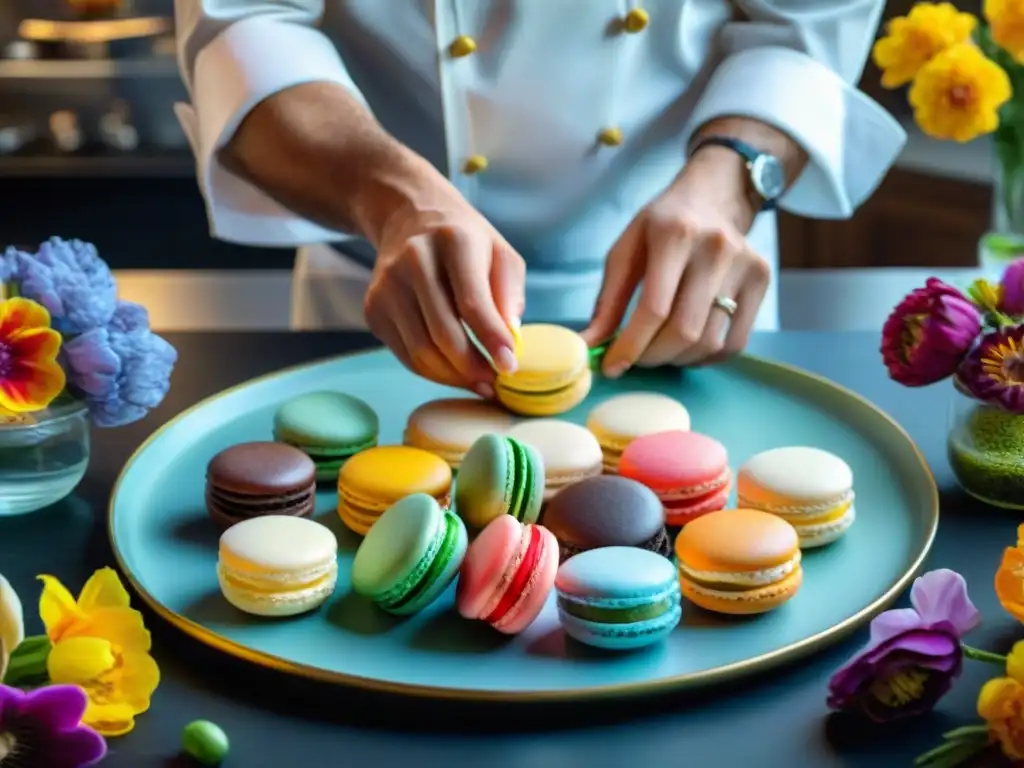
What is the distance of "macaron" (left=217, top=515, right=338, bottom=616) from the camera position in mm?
723

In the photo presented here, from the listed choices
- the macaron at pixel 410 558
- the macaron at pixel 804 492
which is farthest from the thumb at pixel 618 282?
the macaron at pixel 410 558

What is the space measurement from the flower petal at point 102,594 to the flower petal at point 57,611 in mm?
11

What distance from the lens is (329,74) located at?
1.12 metres

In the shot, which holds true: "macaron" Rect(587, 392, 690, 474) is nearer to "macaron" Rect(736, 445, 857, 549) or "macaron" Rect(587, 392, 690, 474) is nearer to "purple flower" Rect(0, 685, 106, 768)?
"macaron" Rect(736, 445, 857, 549)

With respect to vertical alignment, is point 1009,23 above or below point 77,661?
above

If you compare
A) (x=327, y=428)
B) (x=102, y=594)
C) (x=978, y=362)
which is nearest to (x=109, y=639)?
(x=102, y=594)

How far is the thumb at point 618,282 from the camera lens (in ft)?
3.43

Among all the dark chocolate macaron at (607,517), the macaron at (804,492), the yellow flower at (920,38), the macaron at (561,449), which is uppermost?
the yellow flower at (920,38)

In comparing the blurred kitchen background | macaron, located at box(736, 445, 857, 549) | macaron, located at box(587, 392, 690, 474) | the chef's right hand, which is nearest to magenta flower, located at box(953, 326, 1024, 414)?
macaron, located at box(736, 445, 857, 549)

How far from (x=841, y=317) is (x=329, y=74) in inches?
28.1

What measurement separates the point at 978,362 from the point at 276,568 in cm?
46

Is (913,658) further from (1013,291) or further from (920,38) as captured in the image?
(920,38)

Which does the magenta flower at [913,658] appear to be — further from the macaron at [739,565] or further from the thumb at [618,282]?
the thumb at [618,282]

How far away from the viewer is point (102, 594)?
609 mm
